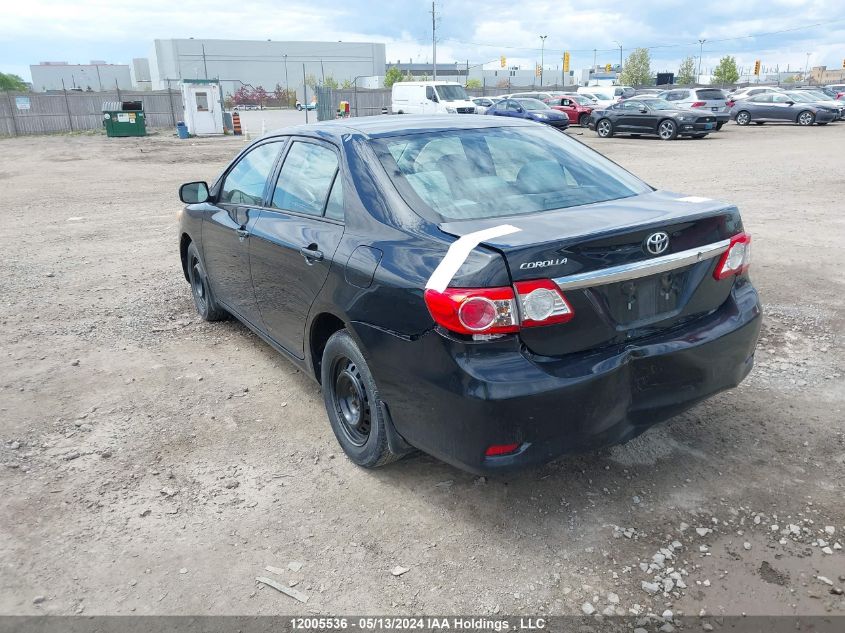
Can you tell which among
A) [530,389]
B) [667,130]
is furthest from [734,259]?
[667,130]

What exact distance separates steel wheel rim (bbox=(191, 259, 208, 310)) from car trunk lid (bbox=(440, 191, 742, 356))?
131 inches

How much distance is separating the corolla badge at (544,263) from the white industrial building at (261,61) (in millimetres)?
114041

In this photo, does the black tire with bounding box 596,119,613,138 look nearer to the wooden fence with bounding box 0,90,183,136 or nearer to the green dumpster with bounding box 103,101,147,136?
the green dumpster with bounding box 103,101,147,136

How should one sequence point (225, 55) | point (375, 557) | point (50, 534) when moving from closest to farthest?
point (375, 557) < point (50, 534) < point (225, 55)

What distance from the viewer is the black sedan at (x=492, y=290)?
8.38ft

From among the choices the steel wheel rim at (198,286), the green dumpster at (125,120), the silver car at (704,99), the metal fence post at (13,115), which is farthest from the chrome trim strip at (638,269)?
the metal fence post at (13,115)

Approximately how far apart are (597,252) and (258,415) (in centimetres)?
236

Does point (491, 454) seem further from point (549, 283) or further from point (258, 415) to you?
point (258, 415)

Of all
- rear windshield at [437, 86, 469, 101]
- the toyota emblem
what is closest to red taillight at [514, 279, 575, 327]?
the toyota emblem

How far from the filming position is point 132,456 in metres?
3.64

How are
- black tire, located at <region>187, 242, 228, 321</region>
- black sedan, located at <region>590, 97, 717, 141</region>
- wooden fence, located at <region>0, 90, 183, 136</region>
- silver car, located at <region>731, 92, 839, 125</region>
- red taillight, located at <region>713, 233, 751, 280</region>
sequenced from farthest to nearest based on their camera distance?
wooden fence, located at <region>0, 90, 183, 136</region> → silver car, located at <region>731, 92, 839, 125</region> → black sedan, located at <region>590, 97, 717, 141</region> → black tire, located at <region>187, 242, 228, 321</region> → red taillight, located at <region>713, 233, 751, 280</region>

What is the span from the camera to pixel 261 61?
120250 millimetres

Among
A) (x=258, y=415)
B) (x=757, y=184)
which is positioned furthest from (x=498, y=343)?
(x=757, y=184)

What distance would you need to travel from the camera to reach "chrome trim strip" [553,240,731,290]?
257 cm
